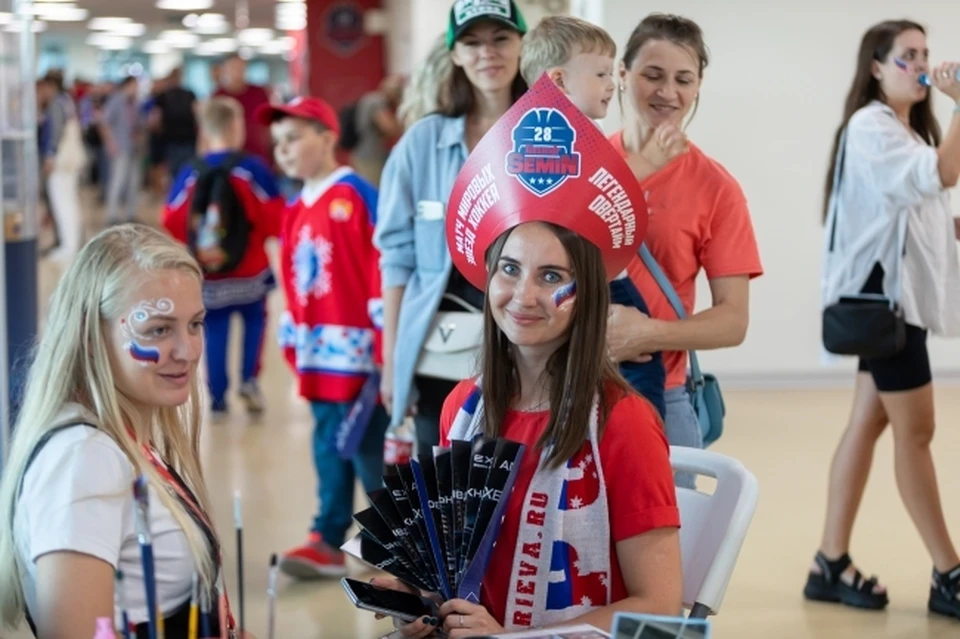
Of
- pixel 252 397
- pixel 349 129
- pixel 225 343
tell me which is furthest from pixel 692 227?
pixel 349 129

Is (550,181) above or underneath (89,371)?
above

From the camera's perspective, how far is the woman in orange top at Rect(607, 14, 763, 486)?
Result: 246 centimetres

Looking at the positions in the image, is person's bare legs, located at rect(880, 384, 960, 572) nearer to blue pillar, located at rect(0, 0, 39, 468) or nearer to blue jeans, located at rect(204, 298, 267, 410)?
blue pillar, located at rect(0, 0, 39, 468)

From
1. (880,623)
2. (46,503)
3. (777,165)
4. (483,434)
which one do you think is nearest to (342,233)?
(880,623)

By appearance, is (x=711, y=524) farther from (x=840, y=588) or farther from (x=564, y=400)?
(x=840, y=588)

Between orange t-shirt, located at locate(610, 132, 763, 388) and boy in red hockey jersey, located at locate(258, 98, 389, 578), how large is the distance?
5.09ft

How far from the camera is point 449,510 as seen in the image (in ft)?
5.82

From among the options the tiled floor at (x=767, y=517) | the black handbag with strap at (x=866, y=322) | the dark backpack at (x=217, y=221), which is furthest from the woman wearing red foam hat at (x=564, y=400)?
the dark backpack at (x=217, y=221)

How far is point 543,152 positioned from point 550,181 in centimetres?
5

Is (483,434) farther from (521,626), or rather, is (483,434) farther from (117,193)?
(117,193)

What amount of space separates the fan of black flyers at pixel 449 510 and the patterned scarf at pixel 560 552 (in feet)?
0.38

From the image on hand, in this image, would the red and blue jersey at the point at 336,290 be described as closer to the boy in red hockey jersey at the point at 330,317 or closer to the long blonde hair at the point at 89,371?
the boy in red hockey jersey at the point at 330,317

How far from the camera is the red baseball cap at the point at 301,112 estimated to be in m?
4.39

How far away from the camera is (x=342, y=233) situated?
419cm
